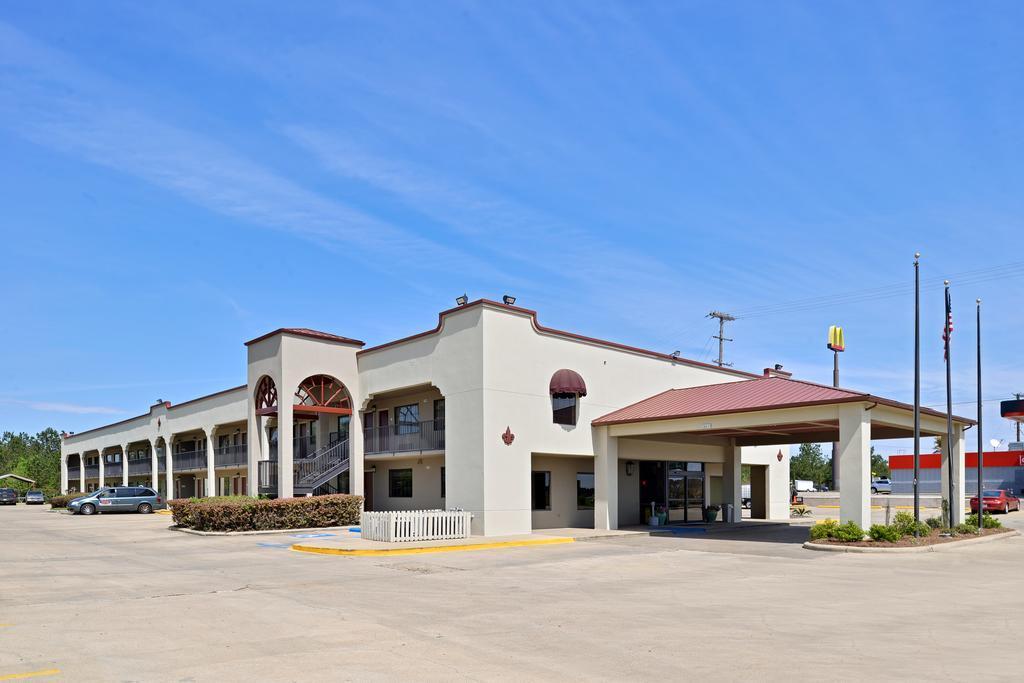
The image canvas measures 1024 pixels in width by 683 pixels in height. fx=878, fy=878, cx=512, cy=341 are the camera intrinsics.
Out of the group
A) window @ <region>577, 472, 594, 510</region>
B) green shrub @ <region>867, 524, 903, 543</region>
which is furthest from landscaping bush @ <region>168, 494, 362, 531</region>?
green shrub @ <region>867, 524, 903, 543</region>

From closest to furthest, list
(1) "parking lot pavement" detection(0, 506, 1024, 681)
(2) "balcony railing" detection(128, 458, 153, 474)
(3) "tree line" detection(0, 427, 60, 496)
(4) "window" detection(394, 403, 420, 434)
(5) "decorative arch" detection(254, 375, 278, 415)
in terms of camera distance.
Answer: (1) "parking lot pavement" detection(0, 506, 1024, 681)
(4) "window" detection(394, 403, 420, 434)
(5) "decorative arch" detection(254, 375, 278, 415)
(2) "balcony railing" detection(128, 458, 153, 474)
(3) "tree line" detection(0, 427, 60, 496)

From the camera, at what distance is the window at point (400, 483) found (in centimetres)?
3644

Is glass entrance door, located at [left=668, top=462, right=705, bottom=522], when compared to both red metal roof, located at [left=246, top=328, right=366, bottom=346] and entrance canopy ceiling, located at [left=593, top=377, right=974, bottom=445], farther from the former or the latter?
red metal roof, located at [left=246, top=328, right=366, bottom=346]

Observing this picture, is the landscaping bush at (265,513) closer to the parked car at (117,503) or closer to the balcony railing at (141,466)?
the parked car at (117,503)

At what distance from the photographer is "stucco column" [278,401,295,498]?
34.5 meters

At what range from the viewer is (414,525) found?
2653cm

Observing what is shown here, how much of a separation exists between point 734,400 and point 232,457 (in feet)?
103

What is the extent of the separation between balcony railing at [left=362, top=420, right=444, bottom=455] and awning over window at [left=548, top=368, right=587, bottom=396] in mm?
4813

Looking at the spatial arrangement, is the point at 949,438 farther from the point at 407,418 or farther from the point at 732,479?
the point at 407,418

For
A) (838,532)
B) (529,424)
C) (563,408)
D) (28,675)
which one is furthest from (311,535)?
(28,675)

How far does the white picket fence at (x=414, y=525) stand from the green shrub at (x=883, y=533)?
1201cm

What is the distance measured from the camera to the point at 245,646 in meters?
10.3

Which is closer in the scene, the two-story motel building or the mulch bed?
the mulch bed

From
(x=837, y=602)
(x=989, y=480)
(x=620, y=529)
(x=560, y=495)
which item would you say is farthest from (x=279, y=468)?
(x=989, y=480)
